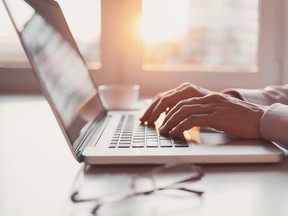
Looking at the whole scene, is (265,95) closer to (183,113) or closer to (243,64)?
(183,113)

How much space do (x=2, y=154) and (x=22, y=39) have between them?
9.0 inches

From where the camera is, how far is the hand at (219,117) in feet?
2.19

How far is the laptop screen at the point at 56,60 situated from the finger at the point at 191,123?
17 centimetres

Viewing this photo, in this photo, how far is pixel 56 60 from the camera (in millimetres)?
686

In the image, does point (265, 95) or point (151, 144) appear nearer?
point (151, 144)

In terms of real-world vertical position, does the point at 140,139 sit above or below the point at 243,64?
above

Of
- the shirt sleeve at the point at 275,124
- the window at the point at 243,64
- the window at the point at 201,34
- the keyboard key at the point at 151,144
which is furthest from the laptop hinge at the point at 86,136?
the window at the point at 201,34

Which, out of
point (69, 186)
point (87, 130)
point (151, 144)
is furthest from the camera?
point (87, 130)

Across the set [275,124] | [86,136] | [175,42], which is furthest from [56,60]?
[175,42]

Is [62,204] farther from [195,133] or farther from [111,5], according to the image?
[111,5]

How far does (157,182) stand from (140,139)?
18cm

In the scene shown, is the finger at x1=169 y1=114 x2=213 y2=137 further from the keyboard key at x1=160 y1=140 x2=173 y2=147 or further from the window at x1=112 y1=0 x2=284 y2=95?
the window at x1=112 y1=0 x2=284 y2=95

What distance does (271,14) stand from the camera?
5.04 ft

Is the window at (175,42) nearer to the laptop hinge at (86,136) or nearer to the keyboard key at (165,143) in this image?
the laptop hinge at (86,136)
